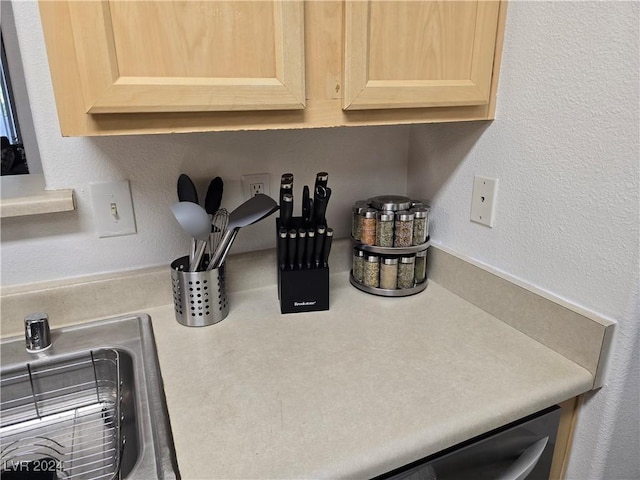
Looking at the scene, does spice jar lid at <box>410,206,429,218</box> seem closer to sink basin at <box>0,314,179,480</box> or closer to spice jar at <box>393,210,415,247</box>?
spice jar at <box>393,210,415,247</box>

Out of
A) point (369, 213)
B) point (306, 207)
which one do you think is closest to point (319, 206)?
point (306, 207)

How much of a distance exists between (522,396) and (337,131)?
0.74 meters

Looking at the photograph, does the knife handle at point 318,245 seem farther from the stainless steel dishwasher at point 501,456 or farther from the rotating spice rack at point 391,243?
the stainless steel dishwasher at point 501,456

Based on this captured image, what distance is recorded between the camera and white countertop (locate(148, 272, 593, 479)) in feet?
2.01

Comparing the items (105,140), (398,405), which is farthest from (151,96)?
(398,405)

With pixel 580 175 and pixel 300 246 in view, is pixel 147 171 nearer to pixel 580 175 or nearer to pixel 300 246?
pixel 300 246

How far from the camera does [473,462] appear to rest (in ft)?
2.32

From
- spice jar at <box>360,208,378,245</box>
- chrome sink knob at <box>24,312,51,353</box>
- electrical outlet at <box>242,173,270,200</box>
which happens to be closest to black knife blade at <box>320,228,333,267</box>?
spice jar at <box>360,208,378,245</box>

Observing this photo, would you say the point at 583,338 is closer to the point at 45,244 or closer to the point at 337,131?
the point at 337,131

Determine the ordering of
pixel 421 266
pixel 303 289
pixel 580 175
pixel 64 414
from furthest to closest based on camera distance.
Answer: pixel 421 266
pixel 303 289
pixel 64 414
pixel 580 175

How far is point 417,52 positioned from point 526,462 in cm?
77

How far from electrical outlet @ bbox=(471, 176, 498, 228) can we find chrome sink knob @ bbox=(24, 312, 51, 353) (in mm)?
954

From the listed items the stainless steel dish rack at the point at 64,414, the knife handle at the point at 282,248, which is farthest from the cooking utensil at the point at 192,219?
the stainless steel dish rack at the point at 64,414

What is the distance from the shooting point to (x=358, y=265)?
1100mm
